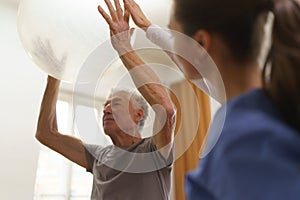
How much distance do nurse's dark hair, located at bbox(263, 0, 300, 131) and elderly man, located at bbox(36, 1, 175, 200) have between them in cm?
42

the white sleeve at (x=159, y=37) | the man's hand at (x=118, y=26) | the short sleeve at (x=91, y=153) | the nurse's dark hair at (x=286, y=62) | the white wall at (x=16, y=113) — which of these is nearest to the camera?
the nurse's dark hair at (x=286, y=62)

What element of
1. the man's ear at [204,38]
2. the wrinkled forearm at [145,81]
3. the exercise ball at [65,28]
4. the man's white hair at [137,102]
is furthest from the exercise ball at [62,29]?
the man's ear at [204,38]

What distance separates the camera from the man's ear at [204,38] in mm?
498

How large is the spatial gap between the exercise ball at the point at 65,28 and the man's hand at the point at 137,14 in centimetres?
4

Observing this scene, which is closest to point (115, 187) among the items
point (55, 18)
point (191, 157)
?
point (55, 18)

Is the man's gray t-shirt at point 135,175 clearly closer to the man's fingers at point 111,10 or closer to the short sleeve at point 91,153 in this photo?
the short sleeve at point 91,153

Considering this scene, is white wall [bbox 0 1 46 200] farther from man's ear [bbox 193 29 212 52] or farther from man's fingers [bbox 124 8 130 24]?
man's ear [bbox 193 29 212 52]

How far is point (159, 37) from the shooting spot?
29.9 inches

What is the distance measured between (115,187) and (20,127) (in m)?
0.93

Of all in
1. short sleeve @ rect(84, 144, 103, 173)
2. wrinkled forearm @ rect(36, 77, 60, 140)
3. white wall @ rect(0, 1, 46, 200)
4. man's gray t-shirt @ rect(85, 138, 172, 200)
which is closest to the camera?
man's gray t-shirt @ rect(85, 138, 172, 200)

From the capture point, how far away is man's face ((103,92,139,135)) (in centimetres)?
115

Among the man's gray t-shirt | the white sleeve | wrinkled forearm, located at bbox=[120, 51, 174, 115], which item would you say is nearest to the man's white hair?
the man's gray t-shirt

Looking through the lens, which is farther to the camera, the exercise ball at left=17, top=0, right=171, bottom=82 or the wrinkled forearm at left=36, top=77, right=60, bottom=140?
the wrinkled forearm at left=36, top=77, right=60, bottom=140

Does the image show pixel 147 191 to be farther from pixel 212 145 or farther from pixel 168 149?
pixel 212 145
